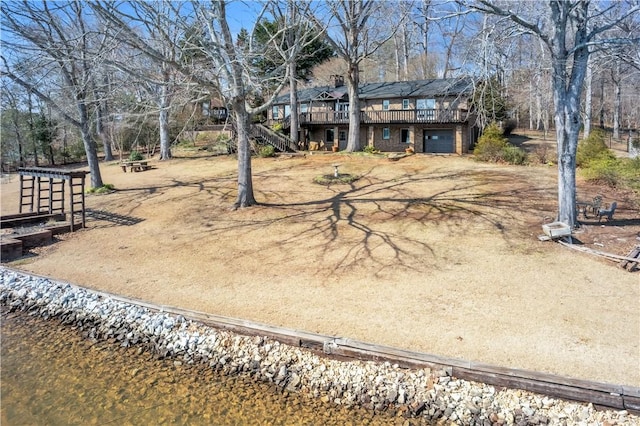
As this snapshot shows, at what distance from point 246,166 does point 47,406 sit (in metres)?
9.94

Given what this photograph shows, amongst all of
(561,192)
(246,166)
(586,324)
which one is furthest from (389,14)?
(586,324)

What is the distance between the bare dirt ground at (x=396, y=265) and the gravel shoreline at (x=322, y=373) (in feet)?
1.85

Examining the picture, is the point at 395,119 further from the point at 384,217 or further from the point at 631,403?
the point at 631,403

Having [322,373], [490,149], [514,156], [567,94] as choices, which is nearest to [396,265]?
[322,373]

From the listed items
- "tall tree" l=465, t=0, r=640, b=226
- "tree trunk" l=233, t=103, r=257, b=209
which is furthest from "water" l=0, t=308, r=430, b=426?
"tall tree" l=465, t=0, r=640, b=226

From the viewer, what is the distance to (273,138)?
29.7 m

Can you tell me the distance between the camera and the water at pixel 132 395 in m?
5.18

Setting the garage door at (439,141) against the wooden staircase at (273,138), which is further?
the wooden staircase at (273,138)

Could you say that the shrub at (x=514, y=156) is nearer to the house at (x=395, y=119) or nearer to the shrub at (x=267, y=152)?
the house at (x=395, y=119)

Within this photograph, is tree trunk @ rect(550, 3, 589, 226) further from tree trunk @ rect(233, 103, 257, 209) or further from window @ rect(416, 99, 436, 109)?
window @ rect(416, 99, 436, 109)

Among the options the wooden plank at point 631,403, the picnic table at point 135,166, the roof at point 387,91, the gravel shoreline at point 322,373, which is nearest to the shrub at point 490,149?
the roof at point 387,91

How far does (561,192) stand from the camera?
11211mm

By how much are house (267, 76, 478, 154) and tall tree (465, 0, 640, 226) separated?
1496 centimetres

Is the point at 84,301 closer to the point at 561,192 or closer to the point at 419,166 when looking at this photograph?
the point at 561,192
